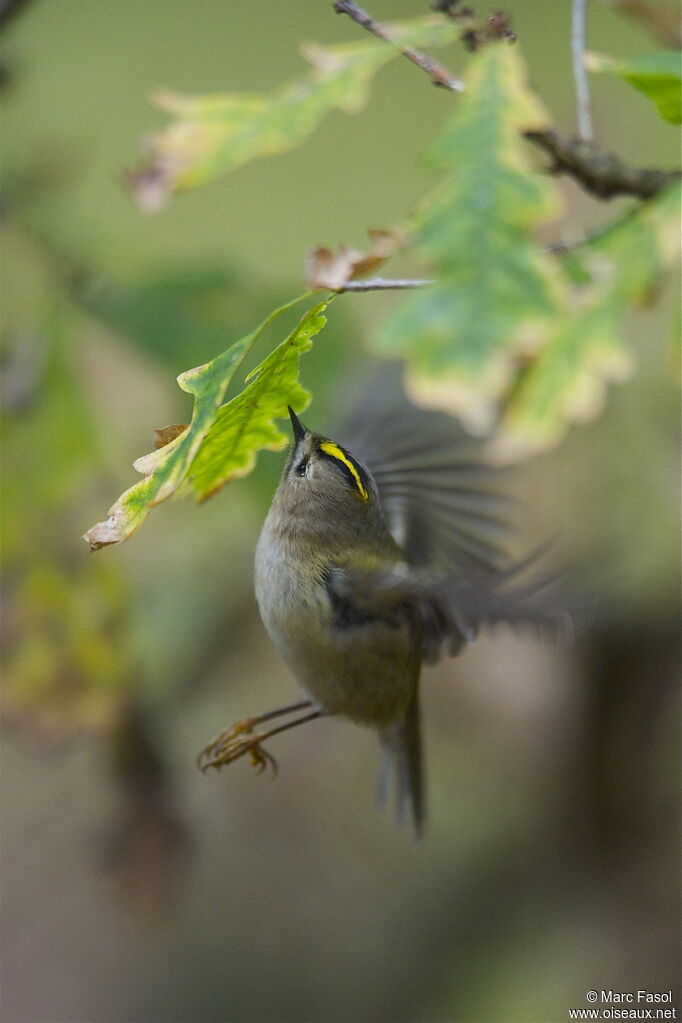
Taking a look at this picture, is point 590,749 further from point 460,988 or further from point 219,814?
point 219,814

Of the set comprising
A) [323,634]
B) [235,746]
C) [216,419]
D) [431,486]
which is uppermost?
[216,419]

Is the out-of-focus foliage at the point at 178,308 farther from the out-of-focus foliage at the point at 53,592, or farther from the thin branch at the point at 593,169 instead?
the thin branch at the point at 593,169

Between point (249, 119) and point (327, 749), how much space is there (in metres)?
2.74

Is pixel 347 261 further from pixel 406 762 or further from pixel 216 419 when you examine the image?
pixel 406 762

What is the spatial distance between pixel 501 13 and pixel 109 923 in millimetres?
3269

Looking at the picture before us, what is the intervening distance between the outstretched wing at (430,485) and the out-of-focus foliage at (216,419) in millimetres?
608

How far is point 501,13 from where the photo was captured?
939mm

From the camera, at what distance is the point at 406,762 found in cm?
194

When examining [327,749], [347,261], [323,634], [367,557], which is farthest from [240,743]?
[327,749]

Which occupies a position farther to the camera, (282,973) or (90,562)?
(282,973)

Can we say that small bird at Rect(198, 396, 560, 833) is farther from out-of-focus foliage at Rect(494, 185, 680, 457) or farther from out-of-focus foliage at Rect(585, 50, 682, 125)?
out-of-focus foliage at Rect(585, 50, 682, 125)

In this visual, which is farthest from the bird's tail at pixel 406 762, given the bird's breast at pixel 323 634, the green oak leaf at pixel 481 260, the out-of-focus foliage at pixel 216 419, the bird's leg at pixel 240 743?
the green oak leaf at pixel 481 260

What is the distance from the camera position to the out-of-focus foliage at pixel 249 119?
1104mm

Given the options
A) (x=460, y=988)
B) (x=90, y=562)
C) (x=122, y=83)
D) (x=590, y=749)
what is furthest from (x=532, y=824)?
(x=122, y=83)
